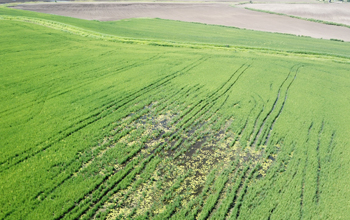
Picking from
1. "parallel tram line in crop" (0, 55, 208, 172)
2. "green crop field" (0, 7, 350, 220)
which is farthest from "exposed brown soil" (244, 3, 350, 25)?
"parallel tram line in crop" (0, 55, 208, 172)

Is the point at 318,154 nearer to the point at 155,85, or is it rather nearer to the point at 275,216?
the point at 275,216

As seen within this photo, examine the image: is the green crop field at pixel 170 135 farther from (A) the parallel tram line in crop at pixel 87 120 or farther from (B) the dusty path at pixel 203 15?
(B) the dusty path at pixel 203 15

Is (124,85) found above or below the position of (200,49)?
below

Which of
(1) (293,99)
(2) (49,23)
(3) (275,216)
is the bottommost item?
(3) (275,216)

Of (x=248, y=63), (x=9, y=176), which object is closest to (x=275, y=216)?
(x=9, y=176)

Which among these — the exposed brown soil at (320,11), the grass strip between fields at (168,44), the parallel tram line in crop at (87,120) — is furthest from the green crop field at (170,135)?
the exposed brown soil at (320,11)

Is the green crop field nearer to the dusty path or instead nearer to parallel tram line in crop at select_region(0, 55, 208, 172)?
parallel tram line in crop at select_region(0, 55, 208, 172)

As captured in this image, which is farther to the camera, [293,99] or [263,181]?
[293,99]
